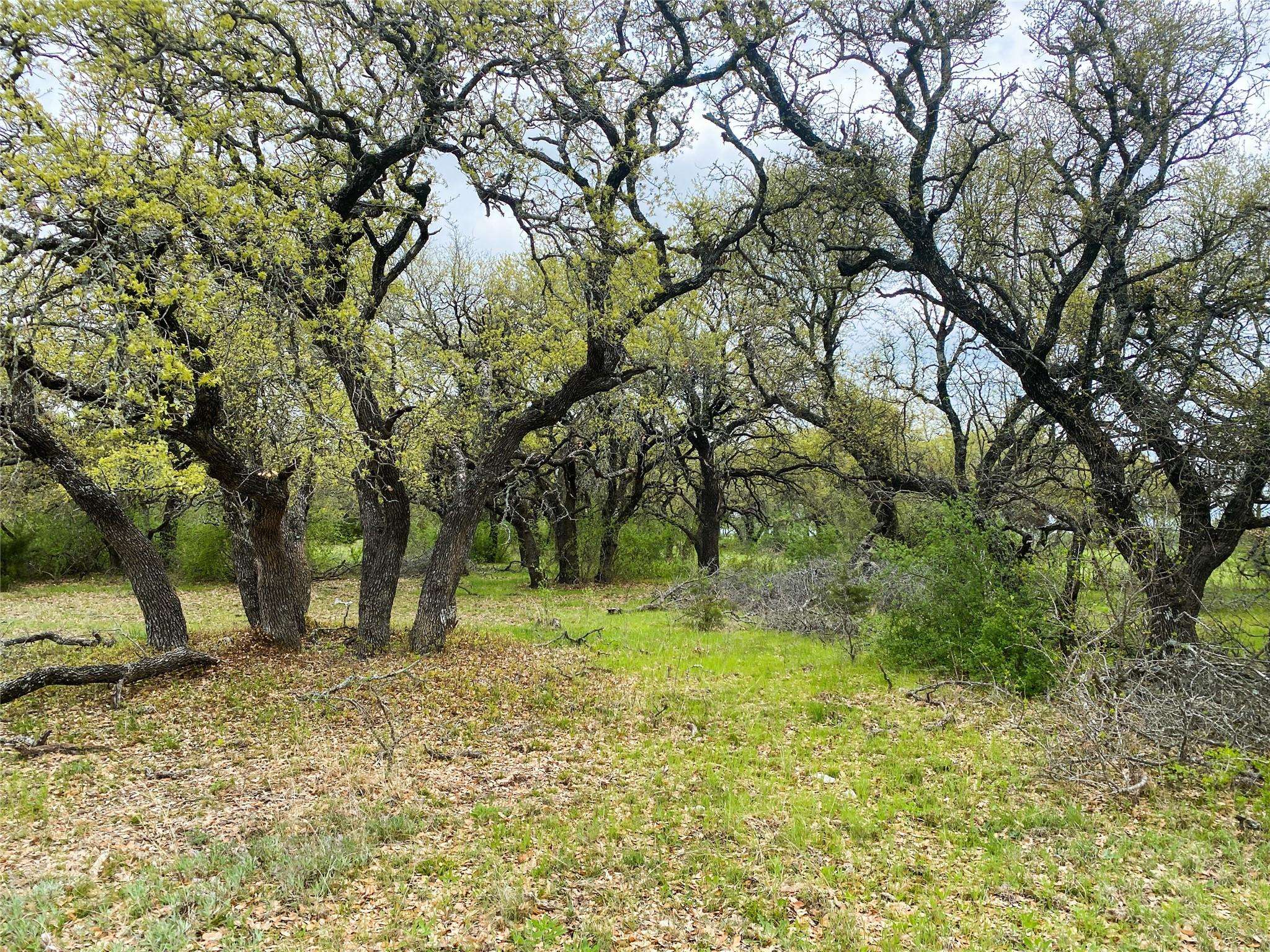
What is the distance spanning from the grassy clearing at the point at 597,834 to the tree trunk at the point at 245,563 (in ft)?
11.0

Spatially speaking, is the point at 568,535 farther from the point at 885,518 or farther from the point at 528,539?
the point at 885,518

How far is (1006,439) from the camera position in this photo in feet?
45.0

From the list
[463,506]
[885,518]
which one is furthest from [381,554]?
[885,518]

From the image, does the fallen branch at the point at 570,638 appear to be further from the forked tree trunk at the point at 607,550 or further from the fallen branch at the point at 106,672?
the forked tree trunk at the point at 607,550

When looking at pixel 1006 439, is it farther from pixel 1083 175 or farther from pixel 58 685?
pixel 58 685

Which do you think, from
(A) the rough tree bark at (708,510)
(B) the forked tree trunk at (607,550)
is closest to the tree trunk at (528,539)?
(B) the forked tree trunk at (607,550)

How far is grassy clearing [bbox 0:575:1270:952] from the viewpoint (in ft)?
12.6

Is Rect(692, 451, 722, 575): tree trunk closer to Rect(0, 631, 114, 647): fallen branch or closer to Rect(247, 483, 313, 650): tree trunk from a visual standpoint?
Rect(247, 483, 313, 650): tree trunk

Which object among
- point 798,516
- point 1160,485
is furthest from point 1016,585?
point 798,516

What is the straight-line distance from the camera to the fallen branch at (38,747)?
652 centimetres

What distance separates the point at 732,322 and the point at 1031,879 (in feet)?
47.6

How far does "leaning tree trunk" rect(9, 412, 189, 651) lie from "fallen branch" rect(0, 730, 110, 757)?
146 inches

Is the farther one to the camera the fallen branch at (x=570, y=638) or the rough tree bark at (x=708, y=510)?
the rough tree bark at (x=708, y=510)

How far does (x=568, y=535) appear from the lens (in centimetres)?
2328
